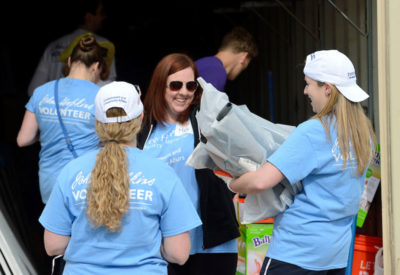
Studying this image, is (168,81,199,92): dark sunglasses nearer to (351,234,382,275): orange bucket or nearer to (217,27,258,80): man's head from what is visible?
(217,27,258,80): man's head

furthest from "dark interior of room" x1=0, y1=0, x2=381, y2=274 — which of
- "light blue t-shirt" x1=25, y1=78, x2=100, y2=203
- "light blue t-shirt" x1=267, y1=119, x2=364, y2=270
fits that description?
"light blue t-shirt" x1=267, y1=119, x2=364, y2=270

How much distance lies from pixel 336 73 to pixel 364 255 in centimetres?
147

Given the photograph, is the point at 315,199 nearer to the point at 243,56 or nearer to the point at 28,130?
the point at 243,56

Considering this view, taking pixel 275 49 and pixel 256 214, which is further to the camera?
pixel 275 49

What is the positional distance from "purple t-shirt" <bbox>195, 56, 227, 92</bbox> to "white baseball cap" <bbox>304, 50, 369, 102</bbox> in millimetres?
1182

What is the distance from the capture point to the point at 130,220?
223 cm

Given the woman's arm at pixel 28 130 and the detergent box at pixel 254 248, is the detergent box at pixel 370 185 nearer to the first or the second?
the detergent box at pixel 254 248

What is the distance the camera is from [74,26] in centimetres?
952

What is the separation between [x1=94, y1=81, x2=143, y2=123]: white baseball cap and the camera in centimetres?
233

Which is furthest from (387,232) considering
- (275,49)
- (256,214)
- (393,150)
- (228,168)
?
(275,49)

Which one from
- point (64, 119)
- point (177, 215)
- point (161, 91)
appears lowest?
point (177, 215)

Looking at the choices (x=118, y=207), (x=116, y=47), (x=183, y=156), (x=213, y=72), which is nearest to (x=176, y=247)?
(x=118, y=207)

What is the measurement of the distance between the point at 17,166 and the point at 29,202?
2.87ft

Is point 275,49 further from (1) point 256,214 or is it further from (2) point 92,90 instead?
(1) point 256,214
